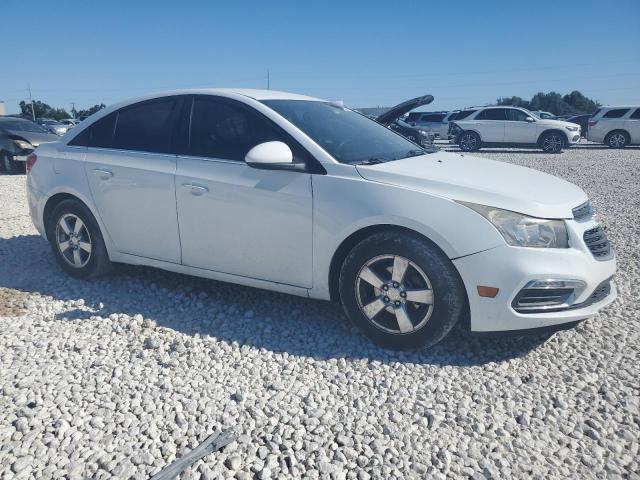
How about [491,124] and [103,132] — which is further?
[491,124]

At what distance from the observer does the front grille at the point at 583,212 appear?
3.23m

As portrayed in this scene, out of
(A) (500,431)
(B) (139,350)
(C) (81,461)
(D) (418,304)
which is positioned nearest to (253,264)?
(B) (139,350)

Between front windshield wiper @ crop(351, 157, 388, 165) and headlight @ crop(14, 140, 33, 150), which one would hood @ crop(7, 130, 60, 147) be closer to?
headlight @ crop(14, 140, 33, 150)

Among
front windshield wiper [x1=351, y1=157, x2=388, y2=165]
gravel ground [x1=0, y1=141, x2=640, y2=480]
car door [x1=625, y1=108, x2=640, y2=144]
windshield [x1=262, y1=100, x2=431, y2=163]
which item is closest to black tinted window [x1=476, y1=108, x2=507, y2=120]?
car door [x1=625, y1=108, x2=640, y2=144]

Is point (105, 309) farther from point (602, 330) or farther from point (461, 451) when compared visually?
point (602, 330)

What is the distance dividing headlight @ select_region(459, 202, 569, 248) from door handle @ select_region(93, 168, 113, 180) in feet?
9.35

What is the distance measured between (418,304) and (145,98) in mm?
2822

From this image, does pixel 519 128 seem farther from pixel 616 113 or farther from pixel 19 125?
pixel 19 125

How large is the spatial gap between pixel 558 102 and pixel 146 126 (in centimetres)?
6514

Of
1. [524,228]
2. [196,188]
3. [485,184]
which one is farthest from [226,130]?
[524,228]

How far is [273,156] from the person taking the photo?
3359mm

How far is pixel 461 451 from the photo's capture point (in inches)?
95.8

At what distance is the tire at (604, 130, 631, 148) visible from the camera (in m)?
20.2

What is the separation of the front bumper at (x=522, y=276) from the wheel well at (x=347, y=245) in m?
0.33
